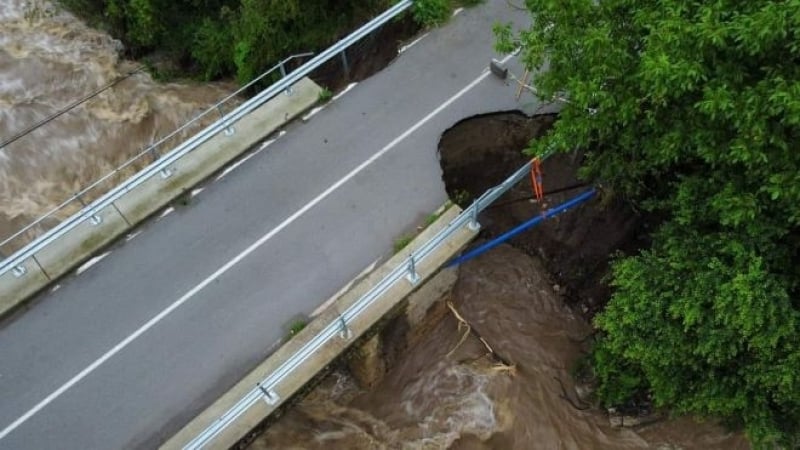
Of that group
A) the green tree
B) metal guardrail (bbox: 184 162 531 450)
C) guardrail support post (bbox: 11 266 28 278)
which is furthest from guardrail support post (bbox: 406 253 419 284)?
guardrail support post (bbox: 11 266 28 278)

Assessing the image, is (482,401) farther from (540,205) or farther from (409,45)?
(409,45)

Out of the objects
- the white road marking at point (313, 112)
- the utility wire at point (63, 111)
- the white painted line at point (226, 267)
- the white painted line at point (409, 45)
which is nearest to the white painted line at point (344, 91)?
the white road marking at point (313, 112)

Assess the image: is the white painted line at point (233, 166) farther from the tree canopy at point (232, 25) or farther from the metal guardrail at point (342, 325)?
the metal guardrail at point (342, 325)

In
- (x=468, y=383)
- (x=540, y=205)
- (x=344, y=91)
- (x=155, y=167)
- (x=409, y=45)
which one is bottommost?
(x=468, y=383)

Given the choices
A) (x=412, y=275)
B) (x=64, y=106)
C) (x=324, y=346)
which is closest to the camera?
(x=324, y=346)

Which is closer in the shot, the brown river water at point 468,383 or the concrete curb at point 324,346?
the concrete curb at point 324,346

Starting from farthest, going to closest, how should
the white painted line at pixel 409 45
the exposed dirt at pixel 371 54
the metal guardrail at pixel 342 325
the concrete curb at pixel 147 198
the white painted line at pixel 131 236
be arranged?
the exposed dirt at pixel 371 54 → the white painted line at pixel 409 45 → the white painted line at pixel 131 236 → the concrete curb at pixel 147 198 → the metal guardrail at pixel 342 325

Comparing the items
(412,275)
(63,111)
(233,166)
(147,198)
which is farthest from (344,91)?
(63,111)
